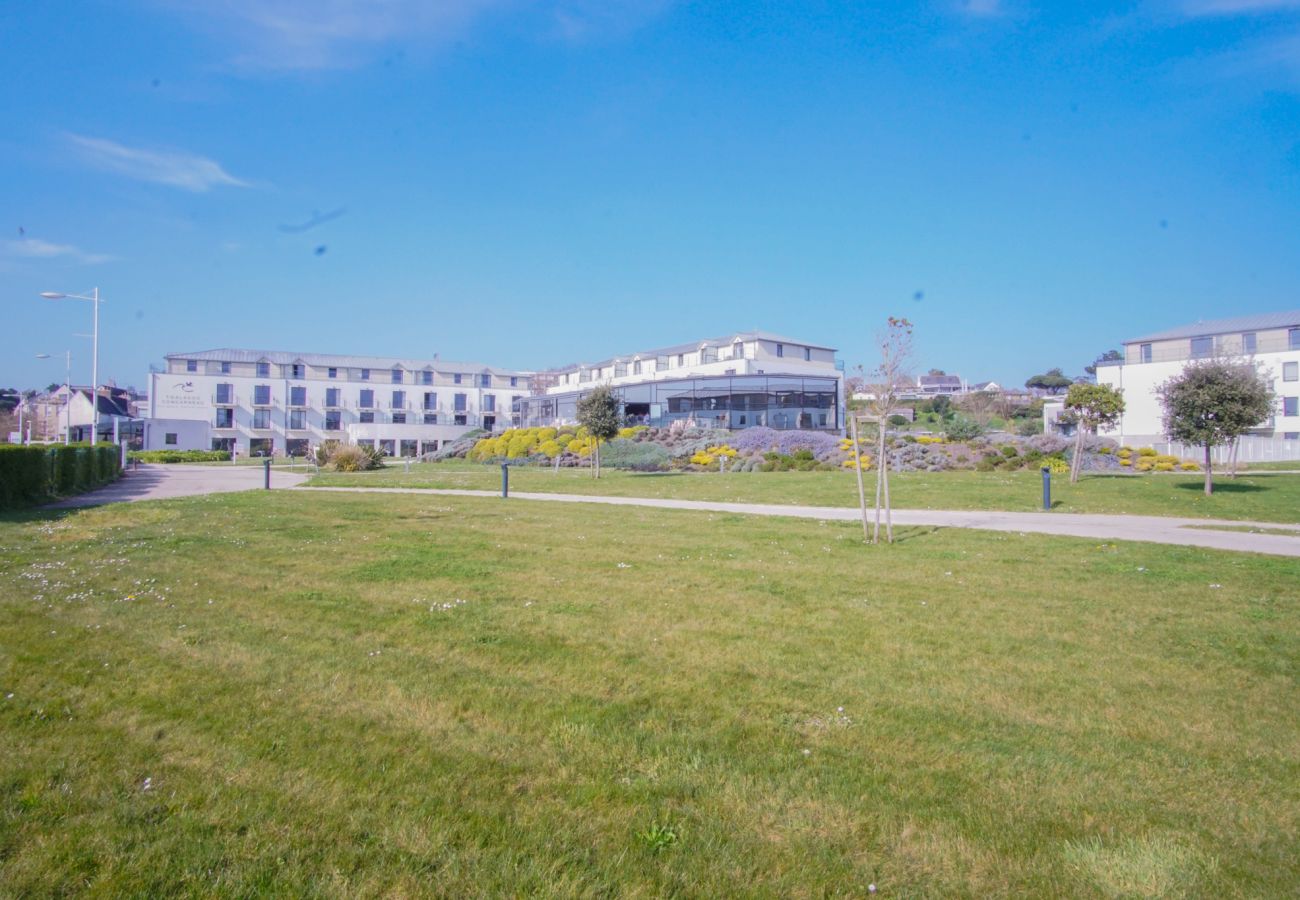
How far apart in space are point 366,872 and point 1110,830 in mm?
3297

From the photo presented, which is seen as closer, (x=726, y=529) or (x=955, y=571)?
(x=955, y=571)

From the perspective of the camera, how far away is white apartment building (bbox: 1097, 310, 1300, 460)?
51.0 m

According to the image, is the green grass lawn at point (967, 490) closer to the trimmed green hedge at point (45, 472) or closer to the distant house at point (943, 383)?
the trimmed green hedge at point (45, 472)

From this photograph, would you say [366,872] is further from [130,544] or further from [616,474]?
[616,474]

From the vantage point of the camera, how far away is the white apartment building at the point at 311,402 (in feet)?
242

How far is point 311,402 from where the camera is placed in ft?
266

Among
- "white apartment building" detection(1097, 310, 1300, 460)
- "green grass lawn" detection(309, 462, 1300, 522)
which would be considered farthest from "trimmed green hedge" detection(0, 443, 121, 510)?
"white apartment building" detection(1097, 310, 1300, 460)

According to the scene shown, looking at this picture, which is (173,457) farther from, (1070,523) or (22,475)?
(1070,523)

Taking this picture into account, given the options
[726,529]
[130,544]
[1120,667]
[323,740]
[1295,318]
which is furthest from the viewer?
[1295,318]

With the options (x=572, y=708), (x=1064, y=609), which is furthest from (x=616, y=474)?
(x=572, y=708)

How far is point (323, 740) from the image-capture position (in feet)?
14.1

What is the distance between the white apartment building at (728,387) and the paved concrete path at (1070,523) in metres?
22.0

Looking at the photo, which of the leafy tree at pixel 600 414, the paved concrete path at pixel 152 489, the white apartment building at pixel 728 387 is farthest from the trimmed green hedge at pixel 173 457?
the leafy tree at pixel 600 414

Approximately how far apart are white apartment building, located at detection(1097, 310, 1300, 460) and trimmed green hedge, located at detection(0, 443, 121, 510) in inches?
2129
